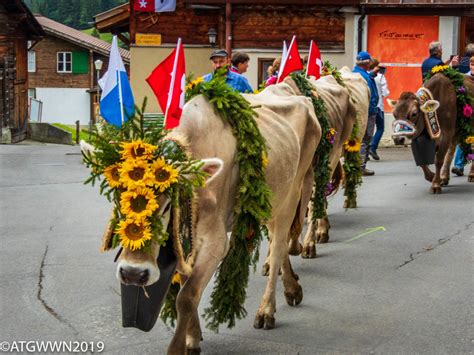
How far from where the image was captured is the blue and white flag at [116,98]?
556 centimetres

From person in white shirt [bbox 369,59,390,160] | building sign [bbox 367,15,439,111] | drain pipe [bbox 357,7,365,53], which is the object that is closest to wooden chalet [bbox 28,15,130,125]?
drain pipe [bbox 357,7,365,53]

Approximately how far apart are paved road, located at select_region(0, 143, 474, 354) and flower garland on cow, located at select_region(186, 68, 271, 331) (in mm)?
363

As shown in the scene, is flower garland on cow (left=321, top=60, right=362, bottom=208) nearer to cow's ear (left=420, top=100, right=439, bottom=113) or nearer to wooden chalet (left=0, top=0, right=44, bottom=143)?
cow's ear (left=420, top=100, right=439, bottom=113)

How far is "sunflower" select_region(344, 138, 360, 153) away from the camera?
10.7m

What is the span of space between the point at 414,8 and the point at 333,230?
15866 mm

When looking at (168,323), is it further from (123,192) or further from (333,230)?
(333,230)

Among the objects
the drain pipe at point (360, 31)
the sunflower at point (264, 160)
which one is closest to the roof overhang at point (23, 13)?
the drain pipe at point (360, 31)

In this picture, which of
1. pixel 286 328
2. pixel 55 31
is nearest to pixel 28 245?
pixel 286 328

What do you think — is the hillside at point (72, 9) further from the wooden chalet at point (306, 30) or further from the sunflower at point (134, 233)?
the sunflower at point (134, 233)

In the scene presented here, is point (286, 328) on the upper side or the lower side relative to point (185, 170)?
lower

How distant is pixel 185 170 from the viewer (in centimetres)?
536

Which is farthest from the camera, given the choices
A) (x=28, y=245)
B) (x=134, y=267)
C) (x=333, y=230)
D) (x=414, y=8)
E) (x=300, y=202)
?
(x=414, y=8)

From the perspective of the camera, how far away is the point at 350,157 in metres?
10.9

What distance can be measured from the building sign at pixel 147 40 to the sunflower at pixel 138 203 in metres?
Answer: 23.5
